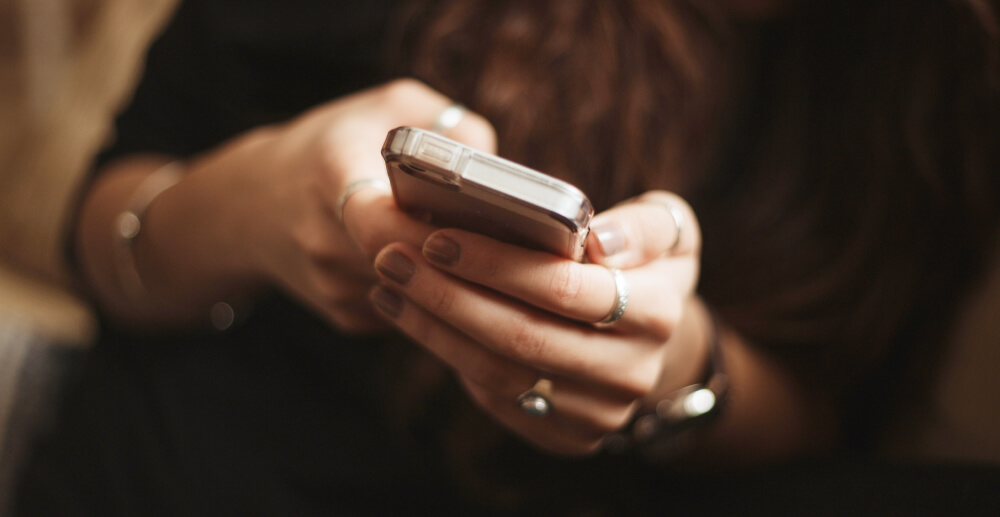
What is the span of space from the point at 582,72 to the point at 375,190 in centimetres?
32

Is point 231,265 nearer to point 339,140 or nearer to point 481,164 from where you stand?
point 339,140

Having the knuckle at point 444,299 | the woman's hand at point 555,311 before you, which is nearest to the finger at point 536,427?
the woman's hand at point 555,311

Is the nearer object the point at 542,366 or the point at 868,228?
the point at 542,366

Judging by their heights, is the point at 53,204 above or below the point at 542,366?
above

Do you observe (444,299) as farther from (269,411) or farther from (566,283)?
(269,411)

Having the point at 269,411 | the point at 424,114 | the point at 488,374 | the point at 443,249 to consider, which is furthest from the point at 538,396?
the point at 269,411

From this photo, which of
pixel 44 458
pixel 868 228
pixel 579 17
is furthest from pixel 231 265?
pixel 868 228

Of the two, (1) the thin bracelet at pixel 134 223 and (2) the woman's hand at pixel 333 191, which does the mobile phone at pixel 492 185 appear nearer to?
(2) the woman's hand at pixel 333 191

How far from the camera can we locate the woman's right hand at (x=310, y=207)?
414 mm

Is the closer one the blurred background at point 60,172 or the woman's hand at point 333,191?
the woman's hand at point 333,191

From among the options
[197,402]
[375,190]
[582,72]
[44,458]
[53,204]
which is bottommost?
[44,458]

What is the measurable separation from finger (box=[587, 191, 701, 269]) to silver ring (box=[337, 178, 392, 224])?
0.15 metres

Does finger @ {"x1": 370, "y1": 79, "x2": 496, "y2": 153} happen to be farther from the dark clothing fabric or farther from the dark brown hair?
the dark clothing fabric

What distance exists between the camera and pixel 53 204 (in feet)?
3.25
